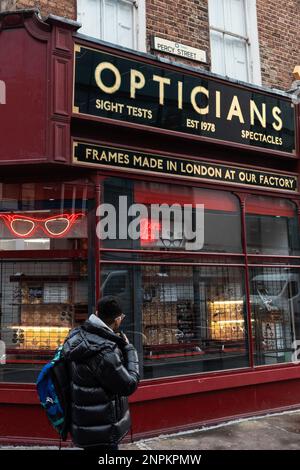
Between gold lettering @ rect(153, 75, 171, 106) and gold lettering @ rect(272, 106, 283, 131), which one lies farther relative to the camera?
gold lettering @ rect(272, 106, 283, 131)

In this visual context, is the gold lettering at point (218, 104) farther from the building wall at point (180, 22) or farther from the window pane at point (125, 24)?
the window pane at point (125, 24)

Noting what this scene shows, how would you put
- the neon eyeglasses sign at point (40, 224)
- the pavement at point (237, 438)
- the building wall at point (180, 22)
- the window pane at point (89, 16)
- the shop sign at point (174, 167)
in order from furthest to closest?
the building wall at point (180, 22)
the window pane at point (89, 16)
the neon eyeglasses sign at point (40, 224)
the shop sign at point (174, 167)
the pavement at point (237, 438)

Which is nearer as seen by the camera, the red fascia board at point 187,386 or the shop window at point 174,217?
the red fascia board at point 187,386

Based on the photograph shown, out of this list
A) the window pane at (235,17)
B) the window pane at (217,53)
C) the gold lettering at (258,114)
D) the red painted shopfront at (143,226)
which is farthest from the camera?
the window pane at (235,17)

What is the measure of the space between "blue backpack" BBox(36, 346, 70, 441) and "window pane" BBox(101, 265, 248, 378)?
8.47ft

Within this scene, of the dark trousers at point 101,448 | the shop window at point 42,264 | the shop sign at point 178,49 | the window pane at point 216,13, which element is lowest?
the dark trousers at point 101,448

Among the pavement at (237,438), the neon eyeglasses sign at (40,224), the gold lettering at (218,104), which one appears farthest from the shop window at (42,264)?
the gold lettering at (218,104)

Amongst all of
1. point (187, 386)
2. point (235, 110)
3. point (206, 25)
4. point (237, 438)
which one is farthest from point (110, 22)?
point (237, 438)

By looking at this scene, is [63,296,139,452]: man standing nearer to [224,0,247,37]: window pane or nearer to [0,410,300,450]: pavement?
[0,410,300,450]: pavement

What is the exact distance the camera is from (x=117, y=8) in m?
7.34

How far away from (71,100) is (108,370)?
3730 mm

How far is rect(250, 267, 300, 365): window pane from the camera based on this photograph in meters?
7.39

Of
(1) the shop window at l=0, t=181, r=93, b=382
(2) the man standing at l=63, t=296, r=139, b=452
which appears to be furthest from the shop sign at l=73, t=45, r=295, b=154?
(2) the man standing at l=63, t=296, r=139, b=452

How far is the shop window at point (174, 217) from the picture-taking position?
21.1ft
